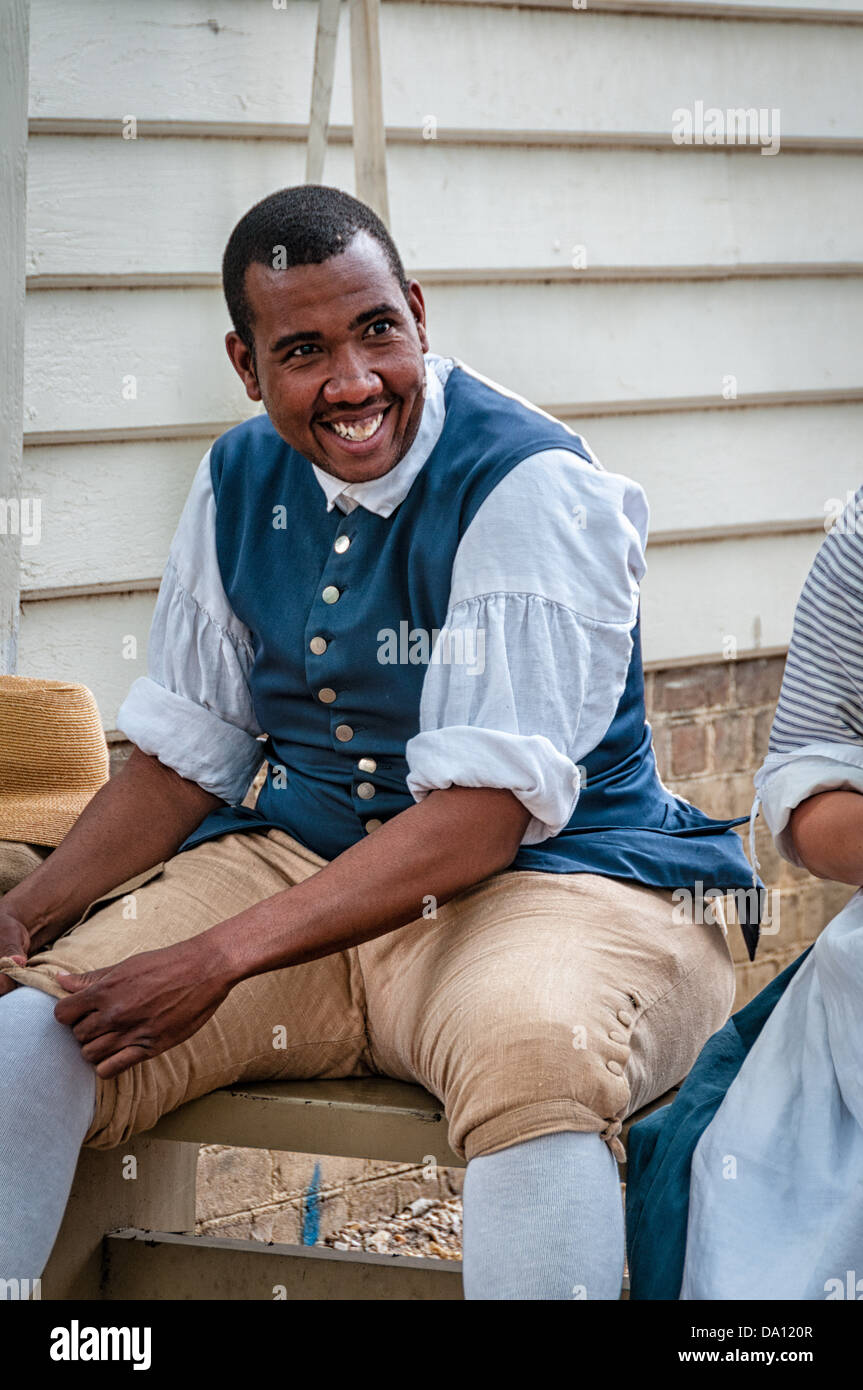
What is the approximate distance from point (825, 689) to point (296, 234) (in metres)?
0.87

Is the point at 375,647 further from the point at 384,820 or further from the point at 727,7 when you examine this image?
the point at 727,7

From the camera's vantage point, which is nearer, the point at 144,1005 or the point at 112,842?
the point at 144,1005

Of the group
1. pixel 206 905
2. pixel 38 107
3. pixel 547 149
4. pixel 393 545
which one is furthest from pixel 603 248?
pixel 206 905

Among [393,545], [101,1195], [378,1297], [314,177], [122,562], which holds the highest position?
[314,177]

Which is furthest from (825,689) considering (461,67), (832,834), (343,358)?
(461,67)

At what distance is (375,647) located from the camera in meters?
2.03

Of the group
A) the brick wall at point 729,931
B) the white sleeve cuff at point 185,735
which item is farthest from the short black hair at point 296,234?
the brick wall at point 729,931

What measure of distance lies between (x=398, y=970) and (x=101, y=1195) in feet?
2.15

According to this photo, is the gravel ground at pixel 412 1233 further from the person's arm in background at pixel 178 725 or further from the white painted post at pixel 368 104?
the white painted post at pixel 368 104

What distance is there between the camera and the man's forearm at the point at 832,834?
5.42 feet

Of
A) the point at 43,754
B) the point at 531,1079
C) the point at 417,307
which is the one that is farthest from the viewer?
the point at 43,754

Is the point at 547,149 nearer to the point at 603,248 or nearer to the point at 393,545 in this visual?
the point at 603,248

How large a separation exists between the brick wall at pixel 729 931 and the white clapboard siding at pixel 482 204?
0.99 metres

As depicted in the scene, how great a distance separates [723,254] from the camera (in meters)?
3.50
